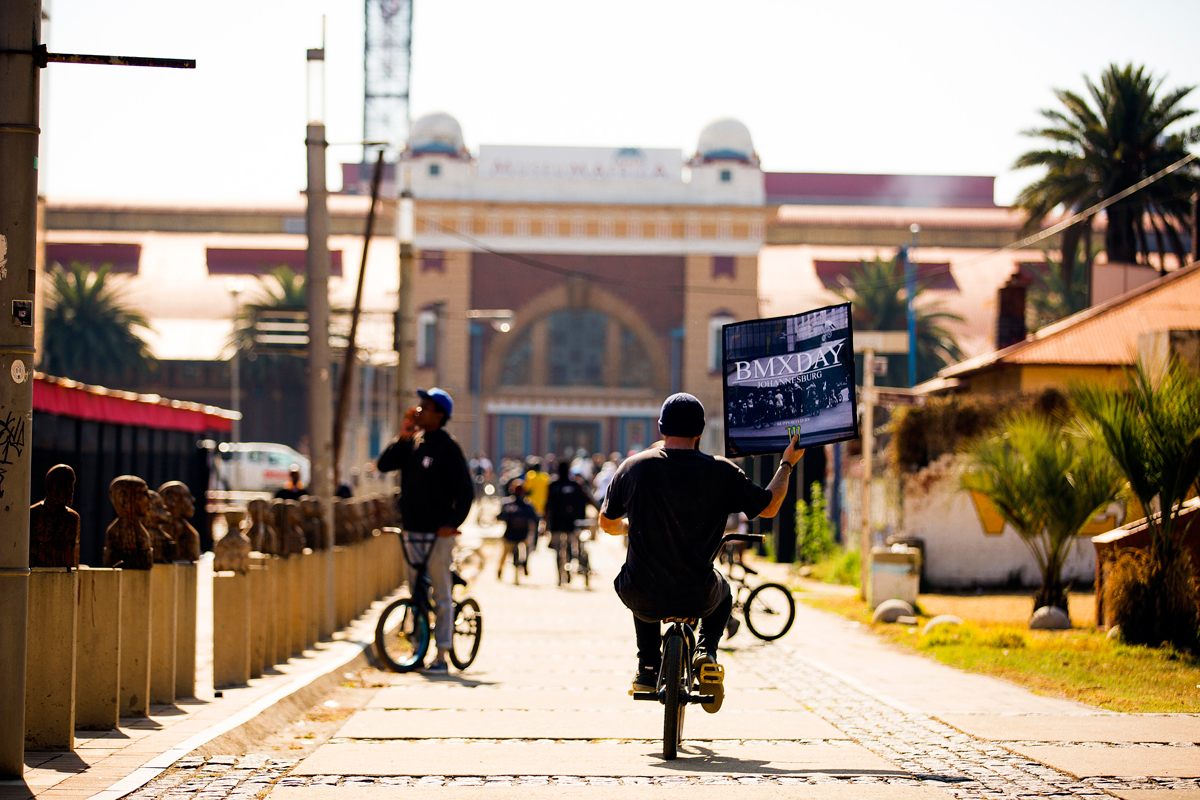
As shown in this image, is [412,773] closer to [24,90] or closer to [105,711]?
[105,711]

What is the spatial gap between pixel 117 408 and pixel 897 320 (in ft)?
131

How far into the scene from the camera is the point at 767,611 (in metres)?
14.6

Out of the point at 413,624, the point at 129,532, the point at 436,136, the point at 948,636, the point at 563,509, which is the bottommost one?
the point at 948,636

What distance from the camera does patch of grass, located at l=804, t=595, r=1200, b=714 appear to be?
9.67m

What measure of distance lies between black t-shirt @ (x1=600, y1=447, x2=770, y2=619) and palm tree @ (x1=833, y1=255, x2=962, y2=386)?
1958 inches

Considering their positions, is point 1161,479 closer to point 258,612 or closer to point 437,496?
point 437,496

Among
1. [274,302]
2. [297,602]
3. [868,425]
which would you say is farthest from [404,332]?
[274,302]

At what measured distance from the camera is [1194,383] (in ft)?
40.7

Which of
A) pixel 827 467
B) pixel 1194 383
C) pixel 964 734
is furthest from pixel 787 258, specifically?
pixel 964 734

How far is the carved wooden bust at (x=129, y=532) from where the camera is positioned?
770 cm

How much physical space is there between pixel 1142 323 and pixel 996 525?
757cm

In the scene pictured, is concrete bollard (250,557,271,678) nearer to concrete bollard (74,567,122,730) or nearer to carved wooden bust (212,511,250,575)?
carved wooden bust (212,511,250,575)

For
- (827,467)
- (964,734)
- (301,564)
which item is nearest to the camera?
(964,734)

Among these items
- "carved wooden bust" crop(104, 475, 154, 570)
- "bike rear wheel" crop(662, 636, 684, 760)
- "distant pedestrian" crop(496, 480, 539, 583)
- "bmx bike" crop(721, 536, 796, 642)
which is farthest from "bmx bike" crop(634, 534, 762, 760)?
"distant pedestrian" crop(496, 480, 539, 583)
